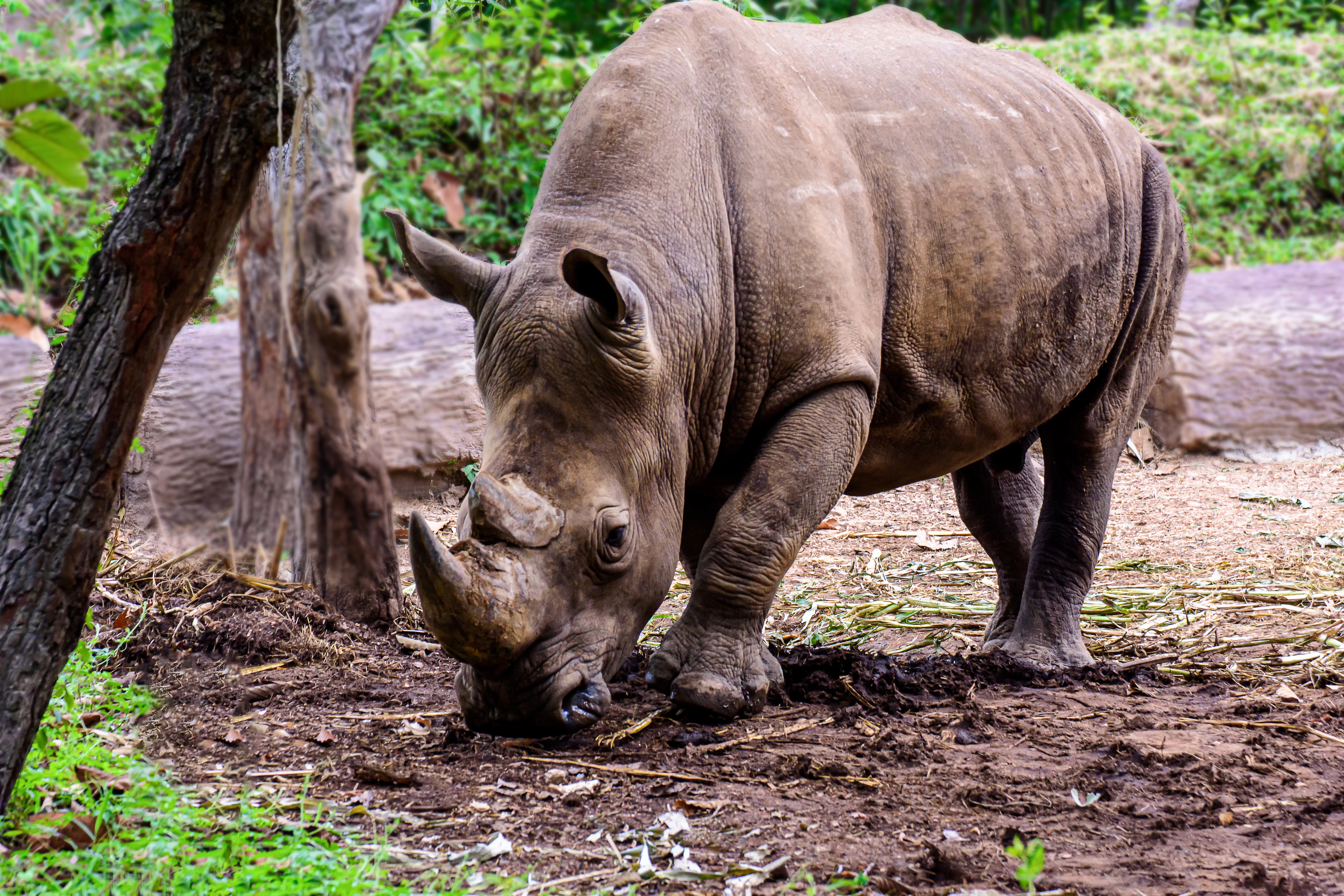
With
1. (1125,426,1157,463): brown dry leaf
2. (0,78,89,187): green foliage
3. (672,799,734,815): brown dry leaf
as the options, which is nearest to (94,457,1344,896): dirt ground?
(672,799,734,815): brown dry leaf

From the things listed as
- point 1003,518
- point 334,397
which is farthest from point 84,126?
point 1003,518

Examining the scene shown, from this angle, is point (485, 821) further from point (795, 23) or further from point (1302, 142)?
point (1302, 142)

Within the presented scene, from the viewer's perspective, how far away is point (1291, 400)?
9.62 m

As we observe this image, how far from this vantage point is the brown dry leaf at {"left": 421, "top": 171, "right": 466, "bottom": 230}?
11133mm

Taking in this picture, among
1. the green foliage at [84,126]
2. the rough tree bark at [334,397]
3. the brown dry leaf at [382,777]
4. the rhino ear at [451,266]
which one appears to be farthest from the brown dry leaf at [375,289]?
the brown dry leaf at [382,777]

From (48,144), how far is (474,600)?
6.59 ft

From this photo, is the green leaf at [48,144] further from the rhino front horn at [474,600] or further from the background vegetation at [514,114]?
the background vegetation at [514,114]

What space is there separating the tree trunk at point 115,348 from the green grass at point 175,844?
0.24 meters

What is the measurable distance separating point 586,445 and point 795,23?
2.29 m

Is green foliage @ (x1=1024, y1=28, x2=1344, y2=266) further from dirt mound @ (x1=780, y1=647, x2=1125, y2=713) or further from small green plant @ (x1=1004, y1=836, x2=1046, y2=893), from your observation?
small green plant @ (x1=1004, y1=836, x2=1046, y2=893)

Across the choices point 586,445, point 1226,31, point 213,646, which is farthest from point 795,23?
point 1226,31

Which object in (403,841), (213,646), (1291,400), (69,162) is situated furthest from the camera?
(1291,400)

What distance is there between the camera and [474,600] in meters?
3.51

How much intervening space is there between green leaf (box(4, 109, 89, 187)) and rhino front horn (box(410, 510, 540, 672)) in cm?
171
